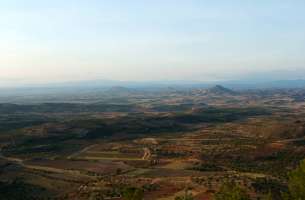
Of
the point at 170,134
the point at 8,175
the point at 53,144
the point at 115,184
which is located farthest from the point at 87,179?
the point at 170,134

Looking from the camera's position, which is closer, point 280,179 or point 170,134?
point 280,179

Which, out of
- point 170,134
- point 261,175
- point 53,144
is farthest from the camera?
point 170,134

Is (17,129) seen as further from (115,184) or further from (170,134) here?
(115,184)

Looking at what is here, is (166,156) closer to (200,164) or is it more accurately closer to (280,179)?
(200,164)

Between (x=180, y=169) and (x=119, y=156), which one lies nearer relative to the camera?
(x=180, y=169)

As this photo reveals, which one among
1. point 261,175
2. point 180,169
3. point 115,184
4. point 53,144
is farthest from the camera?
point 53,144

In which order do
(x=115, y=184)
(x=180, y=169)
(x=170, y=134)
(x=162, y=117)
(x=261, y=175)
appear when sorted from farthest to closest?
1. (x=162, y=117)
2. (x=170, y=134)
3. (x=180, y=169)
4. (x=261, y=175)
5. (x=115, y=184)

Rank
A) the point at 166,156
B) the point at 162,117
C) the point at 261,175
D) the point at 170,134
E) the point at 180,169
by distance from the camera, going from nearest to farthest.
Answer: the point at 261,175
the point at 180,169
the point at 166,156
the point at 170,134
the point at 162,117

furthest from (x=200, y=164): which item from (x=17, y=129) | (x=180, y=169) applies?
(x=17, y=129)
